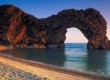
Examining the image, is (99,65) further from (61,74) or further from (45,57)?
(45,57)

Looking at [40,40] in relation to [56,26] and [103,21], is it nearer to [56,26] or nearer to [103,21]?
[56,26]

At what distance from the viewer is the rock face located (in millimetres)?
135750

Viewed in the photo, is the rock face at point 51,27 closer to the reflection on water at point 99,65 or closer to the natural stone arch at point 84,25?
the natural stone arch at point 84,25

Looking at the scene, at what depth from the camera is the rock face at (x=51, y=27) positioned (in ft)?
Result: 445

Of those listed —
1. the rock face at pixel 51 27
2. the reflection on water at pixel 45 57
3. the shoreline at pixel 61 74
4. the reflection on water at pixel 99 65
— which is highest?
the rock face at pixel 51 27

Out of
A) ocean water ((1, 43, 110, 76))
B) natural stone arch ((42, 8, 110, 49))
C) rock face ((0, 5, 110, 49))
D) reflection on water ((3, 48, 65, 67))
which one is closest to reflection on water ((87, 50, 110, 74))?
ocean water ((1, 43, 110, 76))

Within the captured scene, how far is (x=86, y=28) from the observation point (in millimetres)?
140375

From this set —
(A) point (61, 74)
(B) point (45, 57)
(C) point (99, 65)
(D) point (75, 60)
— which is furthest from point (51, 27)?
(A) point (61, 74)

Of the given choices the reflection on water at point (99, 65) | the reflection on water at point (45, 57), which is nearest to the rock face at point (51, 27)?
the reflection on water at point (45, 57)

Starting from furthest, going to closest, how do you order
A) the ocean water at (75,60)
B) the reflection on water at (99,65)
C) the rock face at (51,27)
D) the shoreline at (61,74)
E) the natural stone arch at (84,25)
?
the natural stone arch at (84,25)
the rock face at (51,27)
the ocean water at (75,60)
the reflection on water at (99,65)
the shoreline at (61,74)

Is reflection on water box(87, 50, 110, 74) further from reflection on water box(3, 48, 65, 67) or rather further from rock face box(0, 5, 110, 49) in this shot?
rock face box(0, 5, 110, 49)

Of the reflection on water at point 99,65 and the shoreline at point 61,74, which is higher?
the shoreline at point 61,74

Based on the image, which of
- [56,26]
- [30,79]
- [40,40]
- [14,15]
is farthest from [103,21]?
[30,79]

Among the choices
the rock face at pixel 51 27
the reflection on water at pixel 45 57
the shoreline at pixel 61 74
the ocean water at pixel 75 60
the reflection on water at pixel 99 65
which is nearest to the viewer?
the shoreline at pixel 61 74
